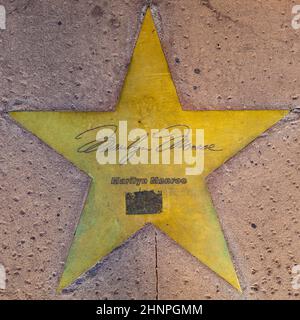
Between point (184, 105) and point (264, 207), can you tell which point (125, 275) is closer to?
point (264, 207)

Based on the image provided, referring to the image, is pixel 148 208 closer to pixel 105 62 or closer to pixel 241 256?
pixel 241 256

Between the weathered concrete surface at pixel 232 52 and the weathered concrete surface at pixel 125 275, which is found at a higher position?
the weathered concrete surface at pixel 232 52

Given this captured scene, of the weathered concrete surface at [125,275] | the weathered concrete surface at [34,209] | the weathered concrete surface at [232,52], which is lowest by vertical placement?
the weathered concrete surface at [125,275]

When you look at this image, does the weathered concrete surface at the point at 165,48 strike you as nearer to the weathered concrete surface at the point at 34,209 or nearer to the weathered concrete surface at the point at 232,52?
the weathered concrete surface at the point at 232,52

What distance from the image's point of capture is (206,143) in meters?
1.63

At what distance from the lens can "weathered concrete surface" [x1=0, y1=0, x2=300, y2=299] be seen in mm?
1634

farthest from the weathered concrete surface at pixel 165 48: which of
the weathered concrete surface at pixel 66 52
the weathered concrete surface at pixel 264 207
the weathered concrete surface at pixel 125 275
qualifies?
the weathered concrete surface at pixel 125 275

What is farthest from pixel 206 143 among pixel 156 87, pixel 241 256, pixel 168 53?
pixel 241 256

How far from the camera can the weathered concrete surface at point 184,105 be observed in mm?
1634

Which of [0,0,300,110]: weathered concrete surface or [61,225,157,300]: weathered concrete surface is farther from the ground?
[0,0,300,110]: weathered concrete surface

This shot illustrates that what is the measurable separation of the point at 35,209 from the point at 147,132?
1.99 feet

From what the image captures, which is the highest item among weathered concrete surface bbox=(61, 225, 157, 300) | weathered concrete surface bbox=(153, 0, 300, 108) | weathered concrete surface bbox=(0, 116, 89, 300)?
weathered concrete surface bbox=(153, 0, 300, 108)

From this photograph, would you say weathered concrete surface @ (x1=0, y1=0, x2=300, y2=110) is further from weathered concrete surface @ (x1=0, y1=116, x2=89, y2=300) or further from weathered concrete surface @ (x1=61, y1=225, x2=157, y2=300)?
weathered concrete surface @ (x1=61, y1=225, x2=157, y2=300)

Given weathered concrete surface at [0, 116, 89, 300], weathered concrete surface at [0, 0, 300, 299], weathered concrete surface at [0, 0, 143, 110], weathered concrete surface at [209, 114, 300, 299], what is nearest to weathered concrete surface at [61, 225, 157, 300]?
weathered concrete surface at [0, 0, 300, 299]
